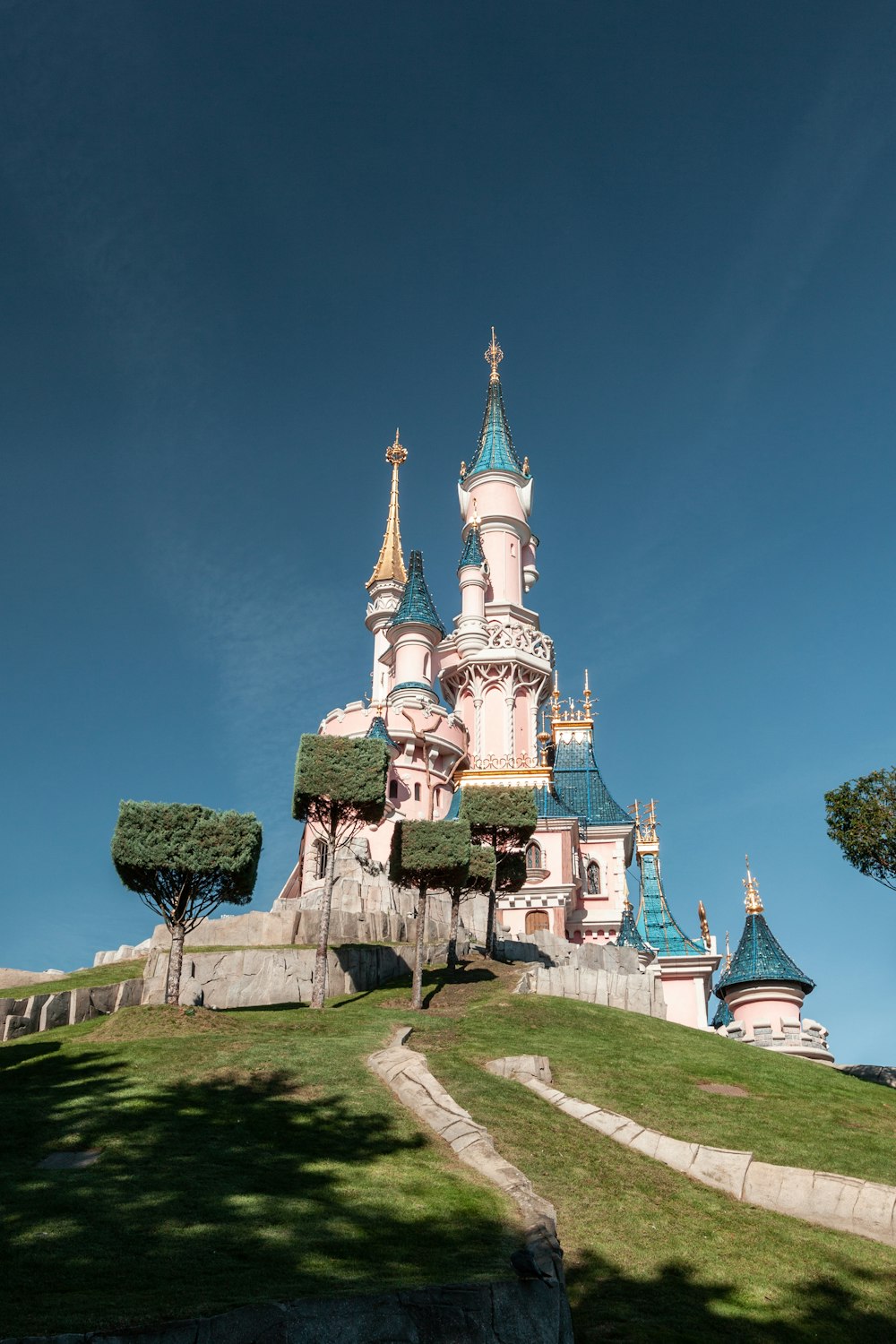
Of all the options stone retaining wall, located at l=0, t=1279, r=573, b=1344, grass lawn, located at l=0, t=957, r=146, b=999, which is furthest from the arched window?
stone retaining wall, located at l=0, t=1279, r=573, b=1344

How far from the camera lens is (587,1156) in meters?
17.8

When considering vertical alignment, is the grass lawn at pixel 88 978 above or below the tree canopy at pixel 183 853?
below

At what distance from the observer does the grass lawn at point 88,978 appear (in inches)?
1297

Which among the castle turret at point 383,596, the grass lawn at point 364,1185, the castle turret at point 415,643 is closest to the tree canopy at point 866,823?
the grass lawn at point 364,1185

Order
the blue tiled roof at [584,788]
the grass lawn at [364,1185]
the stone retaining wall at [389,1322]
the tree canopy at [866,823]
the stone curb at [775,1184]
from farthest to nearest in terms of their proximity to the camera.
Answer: the blue tiled roof at [584,788], the tree canopy at [866,823], the stone curb at [775,1184], the grass lawn at [364,1185], the stone retaining wall at [389,1322]

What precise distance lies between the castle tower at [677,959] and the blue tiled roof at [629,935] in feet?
1.18

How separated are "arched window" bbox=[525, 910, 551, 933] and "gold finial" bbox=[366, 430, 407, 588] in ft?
124

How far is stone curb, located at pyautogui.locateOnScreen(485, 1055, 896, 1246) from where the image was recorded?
52.6ft

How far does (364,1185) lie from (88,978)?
25.0 meters

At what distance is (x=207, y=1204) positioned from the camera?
12648 mm

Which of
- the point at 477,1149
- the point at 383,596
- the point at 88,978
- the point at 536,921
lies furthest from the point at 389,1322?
the point at 383,596

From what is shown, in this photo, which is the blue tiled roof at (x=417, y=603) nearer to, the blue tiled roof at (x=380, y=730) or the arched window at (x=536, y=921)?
the blue tiled roof at (x=380, y=730)

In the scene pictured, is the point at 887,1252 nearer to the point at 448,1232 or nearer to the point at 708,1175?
the point at 708,1175

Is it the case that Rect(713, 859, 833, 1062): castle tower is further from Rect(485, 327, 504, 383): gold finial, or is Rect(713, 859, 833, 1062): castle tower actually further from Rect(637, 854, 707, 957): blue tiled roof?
Rect(485, 327, 504, 383): gold finial
